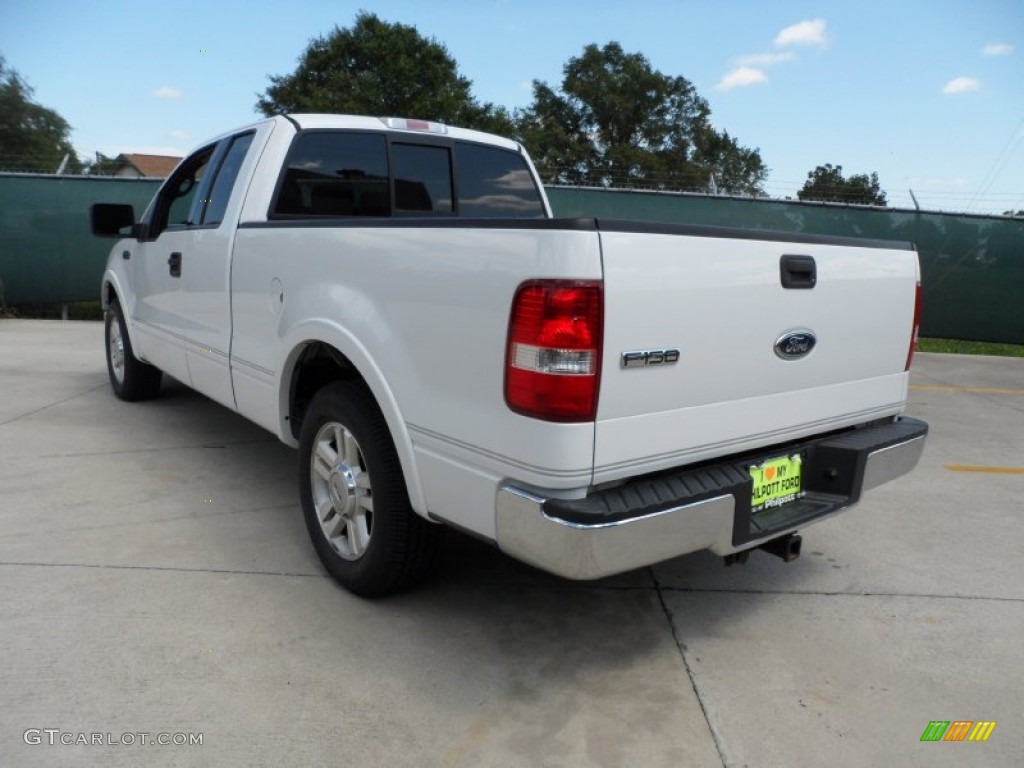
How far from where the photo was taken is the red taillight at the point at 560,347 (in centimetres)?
208

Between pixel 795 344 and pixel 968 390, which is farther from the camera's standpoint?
pixel 968 390

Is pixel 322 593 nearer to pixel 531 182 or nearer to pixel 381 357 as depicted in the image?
pixel 381 357

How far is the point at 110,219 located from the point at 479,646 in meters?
4.22

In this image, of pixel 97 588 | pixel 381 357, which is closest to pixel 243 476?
pixel 97 588

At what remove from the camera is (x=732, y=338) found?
244cm

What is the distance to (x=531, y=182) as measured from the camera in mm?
4770

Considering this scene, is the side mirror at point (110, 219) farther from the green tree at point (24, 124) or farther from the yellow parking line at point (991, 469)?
the green tree at point (24, 124)

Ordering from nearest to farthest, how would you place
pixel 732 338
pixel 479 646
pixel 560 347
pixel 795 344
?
1. pixel 560 347
2. pixel 732 338
3. pixel 795 344
4. pixel 479 646

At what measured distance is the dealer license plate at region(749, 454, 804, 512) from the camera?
2.61 metres

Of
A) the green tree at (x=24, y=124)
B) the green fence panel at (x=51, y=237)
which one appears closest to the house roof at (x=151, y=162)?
the green tree at (x=24, y=124)

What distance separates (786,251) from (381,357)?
1386mm

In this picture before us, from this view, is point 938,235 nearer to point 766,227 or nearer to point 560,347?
point 766,227

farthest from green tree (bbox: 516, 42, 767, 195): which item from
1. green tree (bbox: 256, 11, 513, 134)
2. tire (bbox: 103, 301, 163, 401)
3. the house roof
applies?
tire (bbox: 103, 301, 163, 401)

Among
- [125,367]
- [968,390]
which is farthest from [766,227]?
[125,367]
